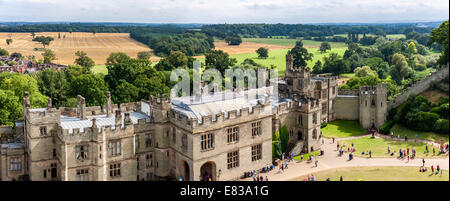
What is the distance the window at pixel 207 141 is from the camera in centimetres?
4503

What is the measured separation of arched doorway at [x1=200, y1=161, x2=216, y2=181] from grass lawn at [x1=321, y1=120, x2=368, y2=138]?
2527 centimetres

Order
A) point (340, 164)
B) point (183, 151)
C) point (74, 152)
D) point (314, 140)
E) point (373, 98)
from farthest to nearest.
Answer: point (373, 98) → point (314, 140) → point (340, 164) → point (183, 151) → point (74, 152)

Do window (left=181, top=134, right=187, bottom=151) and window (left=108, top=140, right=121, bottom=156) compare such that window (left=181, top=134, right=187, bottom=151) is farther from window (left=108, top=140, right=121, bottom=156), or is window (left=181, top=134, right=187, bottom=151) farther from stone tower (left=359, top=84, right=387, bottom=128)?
stone tower (left=359, top=84, right=387, bottom=128)

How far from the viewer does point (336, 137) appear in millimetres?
65562

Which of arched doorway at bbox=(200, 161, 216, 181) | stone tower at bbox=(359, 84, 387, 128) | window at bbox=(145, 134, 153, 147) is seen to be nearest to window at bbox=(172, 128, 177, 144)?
window at bbox=(145, 134, 153, 147)

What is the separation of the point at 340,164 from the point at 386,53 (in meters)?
108

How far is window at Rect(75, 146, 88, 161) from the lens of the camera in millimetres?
42906

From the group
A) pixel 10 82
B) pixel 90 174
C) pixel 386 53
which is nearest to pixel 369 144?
pixel 90 174

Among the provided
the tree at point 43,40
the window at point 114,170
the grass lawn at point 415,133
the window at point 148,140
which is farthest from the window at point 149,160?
the tree at point 43,40

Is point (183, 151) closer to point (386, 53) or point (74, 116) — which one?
point (74, 116)

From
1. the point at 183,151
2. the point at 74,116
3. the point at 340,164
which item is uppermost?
the point at 74,116

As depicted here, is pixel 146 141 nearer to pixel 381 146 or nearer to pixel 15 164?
pixel 15 164

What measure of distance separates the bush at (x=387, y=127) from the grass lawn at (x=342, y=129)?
2599 millimetres
